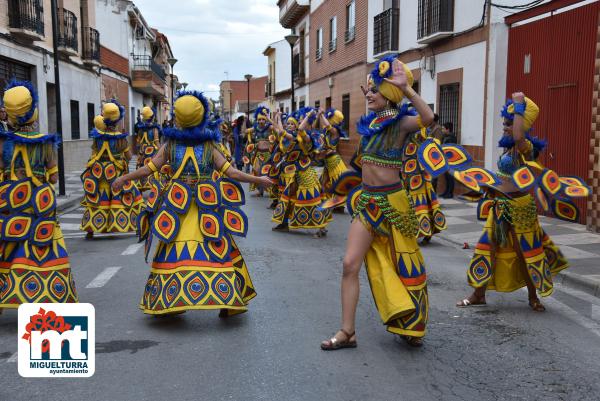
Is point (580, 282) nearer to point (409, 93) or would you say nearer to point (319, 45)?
point (409, 93)

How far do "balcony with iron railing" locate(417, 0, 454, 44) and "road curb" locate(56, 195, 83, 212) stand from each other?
933 centimetres

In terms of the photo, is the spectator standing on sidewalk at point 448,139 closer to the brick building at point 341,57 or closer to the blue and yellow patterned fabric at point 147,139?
the blue and yellow patterned fabric at point 147,139

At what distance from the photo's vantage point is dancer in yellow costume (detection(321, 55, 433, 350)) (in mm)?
4297

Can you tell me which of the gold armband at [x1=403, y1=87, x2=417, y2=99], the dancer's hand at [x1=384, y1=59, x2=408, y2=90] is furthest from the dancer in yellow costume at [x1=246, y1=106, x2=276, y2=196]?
the gold armband at [x1=403, y1=87, x2=417, y2=99]

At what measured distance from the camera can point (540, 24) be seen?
38.6ft

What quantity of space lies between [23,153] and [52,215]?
57 cm

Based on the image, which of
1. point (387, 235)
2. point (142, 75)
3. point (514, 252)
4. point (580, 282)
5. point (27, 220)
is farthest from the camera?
point (142, 75)

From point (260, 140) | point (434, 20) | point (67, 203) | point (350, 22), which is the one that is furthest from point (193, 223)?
point (350, 22)

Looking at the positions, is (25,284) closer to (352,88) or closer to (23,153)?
(23,153)

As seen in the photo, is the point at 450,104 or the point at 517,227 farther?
the point at 450,104

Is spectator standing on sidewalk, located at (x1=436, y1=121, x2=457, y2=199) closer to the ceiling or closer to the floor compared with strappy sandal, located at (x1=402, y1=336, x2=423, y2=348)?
closer to the ceiling

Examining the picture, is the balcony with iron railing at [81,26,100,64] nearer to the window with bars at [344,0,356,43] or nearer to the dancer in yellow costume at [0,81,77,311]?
the window with bars at [344,0,356,43]

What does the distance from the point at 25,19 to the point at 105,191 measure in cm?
990

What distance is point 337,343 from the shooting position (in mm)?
4383
